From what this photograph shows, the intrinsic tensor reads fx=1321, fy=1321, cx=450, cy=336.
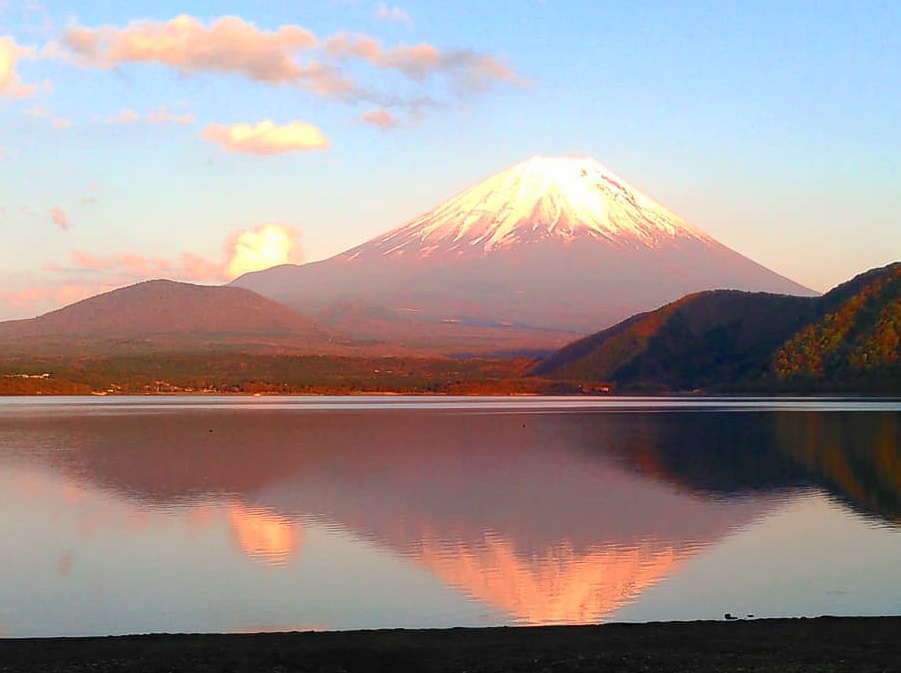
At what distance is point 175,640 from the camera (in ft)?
45.2

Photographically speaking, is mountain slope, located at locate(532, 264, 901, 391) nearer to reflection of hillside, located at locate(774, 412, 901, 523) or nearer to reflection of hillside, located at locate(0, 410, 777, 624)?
reflection of hillside, located at locate(774, 412, 901, 523)

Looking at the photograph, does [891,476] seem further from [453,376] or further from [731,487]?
[453,376]

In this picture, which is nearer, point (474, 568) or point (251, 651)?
point (251, 651)

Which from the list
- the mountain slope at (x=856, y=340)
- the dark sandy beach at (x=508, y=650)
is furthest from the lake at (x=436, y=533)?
the mountain slope at (x=856, y=340)

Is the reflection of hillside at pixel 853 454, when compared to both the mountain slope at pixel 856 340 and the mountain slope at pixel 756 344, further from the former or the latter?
the mountain slope at pixel 756 344

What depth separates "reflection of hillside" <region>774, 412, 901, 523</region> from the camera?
30.9m

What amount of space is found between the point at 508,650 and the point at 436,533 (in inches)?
446

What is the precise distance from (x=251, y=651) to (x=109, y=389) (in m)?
→ 143

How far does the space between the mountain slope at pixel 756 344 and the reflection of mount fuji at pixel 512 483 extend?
4877 cm

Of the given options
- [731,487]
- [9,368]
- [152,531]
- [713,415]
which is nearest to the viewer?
[152,531]

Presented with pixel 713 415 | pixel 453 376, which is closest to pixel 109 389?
pixel 453 376

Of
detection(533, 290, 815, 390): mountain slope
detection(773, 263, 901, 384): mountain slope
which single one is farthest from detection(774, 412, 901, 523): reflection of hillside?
detection(533, 290, 815, 390): mountain slope

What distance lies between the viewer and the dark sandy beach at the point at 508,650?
1206cm

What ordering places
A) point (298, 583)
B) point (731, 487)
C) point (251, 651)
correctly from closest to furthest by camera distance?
point (251, 651), point (298, 583), point (731, 487)
